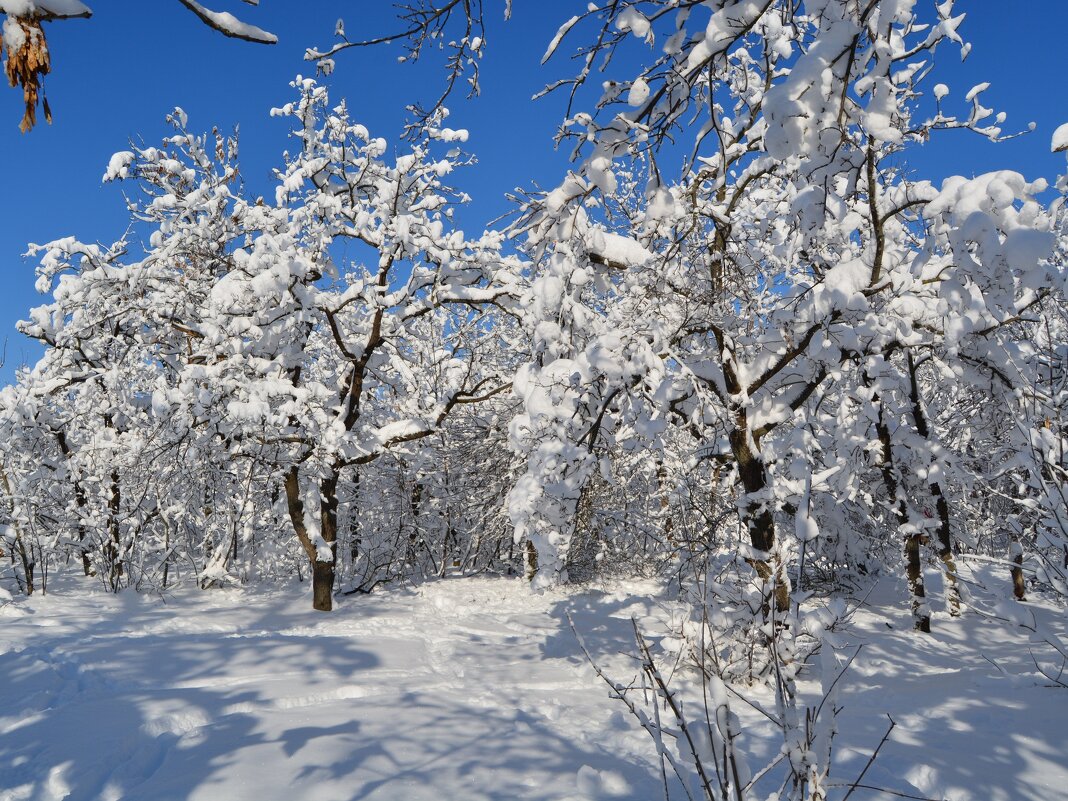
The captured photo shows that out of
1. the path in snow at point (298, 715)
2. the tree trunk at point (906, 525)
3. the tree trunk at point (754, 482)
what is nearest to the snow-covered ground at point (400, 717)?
the path in snow at point (298, 715)

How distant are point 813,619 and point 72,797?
3.39 metres

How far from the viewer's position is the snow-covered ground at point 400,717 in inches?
117

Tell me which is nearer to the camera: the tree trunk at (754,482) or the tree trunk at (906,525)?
the tree trunk at (754,482)

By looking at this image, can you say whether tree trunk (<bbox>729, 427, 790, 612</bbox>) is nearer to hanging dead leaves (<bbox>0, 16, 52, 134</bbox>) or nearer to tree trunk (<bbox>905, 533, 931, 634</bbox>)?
tree trunk (<bbox>905, 533, 931, 634</bbox>)

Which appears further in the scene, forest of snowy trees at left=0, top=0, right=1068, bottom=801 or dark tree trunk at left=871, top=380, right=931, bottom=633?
dark tree trunk at left=871, top=380, right=931, bottom=633

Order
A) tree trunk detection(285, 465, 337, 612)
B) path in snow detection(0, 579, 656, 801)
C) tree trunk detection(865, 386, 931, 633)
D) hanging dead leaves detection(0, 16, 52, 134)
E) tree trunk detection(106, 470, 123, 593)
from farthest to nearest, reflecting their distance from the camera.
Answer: tree trunk detection(106, 470, 123, 593), tree trunk detection(285, 465, 337, 612), tree trunk detection(865, 386, 931, 633), path in snow detection(0, 579, 656, 801), hanging dead leaves detection(0, 16, 52, 134)

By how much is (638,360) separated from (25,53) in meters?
3.77

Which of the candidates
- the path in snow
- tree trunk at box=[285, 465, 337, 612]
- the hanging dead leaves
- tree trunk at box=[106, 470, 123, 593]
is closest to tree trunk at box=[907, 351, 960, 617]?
the path in snow

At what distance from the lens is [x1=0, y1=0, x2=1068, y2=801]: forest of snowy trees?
2.41 m

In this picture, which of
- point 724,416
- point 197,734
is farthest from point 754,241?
point 197,734

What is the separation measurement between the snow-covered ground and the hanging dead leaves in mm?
2820

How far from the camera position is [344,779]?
9.54ft

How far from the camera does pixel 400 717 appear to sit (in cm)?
399

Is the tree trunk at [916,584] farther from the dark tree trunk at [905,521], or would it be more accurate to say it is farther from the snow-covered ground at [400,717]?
the snow-covered ground at [400,717]
